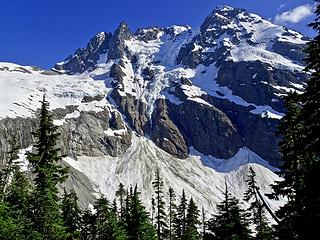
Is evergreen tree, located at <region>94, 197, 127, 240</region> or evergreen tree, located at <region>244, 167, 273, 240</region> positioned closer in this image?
evergreen tree, located at <region>244, 167, 273, 240</region>

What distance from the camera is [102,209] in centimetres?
4997

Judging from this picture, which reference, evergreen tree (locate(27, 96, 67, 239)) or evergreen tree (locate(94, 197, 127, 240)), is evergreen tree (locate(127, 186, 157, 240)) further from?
evergreen tree (locate(27, 96, 67, 239))

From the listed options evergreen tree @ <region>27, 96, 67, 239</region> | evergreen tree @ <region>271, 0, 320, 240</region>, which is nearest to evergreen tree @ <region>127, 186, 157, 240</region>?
evergreen tree @ <region>27, 96, 67, 239</region>

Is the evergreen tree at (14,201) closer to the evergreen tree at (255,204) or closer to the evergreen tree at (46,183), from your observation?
the evergreen tree at (46,183)

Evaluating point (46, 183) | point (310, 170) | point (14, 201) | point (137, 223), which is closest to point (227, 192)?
point (46, 183)

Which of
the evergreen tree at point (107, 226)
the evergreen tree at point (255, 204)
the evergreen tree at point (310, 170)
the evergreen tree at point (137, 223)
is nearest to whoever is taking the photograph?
the evergreen tree at point (310, 170)

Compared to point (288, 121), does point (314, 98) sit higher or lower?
lower

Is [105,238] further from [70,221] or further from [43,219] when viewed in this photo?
[43,219]

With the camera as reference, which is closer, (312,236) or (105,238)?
(312,236)

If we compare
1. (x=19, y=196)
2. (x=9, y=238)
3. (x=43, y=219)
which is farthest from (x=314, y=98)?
(x=19, y=196)

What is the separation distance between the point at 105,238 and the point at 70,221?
392 centimetres

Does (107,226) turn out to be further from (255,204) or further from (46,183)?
(255,204)

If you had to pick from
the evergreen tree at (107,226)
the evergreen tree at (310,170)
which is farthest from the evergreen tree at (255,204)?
the evergreen tree at (107,226)

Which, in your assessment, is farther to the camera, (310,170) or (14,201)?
(14,201)
